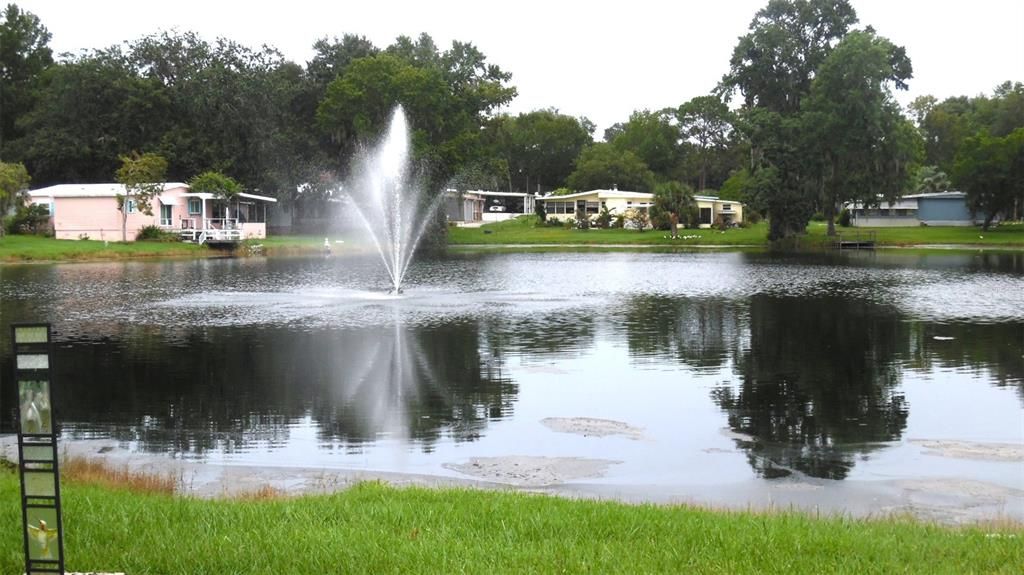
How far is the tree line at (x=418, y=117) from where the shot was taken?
254ft

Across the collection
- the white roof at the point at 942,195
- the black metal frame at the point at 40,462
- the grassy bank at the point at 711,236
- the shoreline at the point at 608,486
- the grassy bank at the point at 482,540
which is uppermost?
the white roof at the point at 942,195

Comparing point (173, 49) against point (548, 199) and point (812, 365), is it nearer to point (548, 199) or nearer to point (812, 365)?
point (548, 199)

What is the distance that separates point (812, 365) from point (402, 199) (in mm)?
61200

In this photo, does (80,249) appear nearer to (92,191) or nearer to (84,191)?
(92,191)

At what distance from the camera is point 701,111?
135750mm

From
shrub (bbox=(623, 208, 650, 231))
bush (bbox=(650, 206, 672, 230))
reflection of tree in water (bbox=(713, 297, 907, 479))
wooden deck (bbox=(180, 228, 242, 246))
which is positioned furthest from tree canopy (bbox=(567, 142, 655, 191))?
reflection of tree in water (bbox=(713, 297, 907, 479))

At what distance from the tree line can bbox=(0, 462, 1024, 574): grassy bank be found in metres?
71.2

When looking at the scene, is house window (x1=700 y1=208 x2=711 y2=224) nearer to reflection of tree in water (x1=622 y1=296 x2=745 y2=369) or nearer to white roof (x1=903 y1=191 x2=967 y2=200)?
white roof (x1=903 y1=191 x2=967 y2=200)

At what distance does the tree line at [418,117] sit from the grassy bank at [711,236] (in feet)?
9.22

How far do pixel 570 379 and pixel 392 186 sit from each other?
67.0m

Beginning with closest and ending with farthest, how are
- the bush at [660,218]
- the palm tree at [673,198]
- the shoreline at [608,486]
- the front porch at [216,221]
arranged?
the shoreline at [608,486] < the front porch at [216,221] < the palm tree at [673,198] < the bush at [660,218]

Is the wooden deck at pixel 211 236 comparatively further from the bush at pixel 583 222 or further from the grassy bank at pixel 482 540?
the grassy bank at pixel 482 540

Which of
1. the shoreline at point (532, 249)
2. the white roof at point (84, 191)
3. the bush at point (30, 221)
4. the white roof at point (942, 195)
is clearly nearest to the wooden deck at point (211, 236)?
the shoreline at point (532, 249)

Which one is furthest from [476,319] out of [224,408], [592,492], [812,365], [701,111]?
[701,111]
